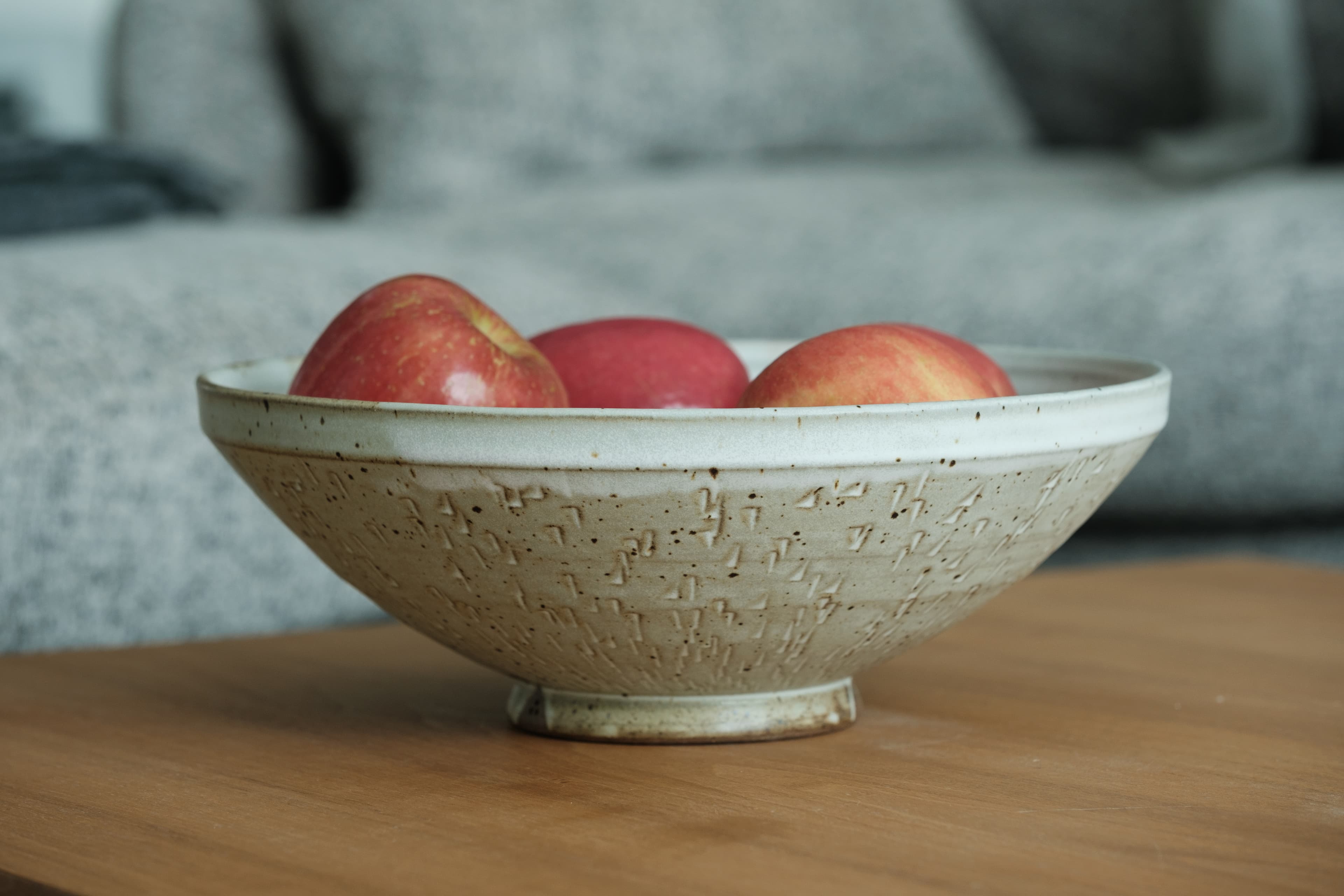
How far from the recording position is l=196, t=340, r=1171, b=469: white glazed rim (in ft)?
1.44

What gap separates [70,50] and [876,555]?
2937 mm

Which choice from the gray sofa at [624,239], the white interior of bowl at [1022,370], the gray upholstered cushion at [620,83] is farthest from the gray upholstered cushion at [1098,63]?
the white interior of bowl at [1022,370]

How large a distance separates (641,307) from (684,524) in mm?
922

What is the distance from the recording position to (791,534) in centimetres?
46

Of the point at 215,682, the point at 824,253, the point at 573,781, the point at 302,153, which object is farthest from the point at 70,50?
the point at 573,781

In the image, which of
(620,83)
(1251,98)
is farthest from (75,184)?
(1251,98)

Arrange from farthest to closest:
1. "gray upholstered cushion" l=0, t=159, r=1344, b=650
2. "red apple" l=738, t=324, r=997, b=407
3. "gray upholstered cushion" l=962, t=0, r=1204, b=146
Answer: "gray upholstered cushion" l=962, t=0, r=1204, b=146, "gray upholstered cushion" l=0, t=159, r=1344, b=650, "red apple" l=738, t=324, r=997, b=407

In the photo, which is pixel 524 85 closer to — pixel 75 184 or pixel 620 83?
pixel 620 83

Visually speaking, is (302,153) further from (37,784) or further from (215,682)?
(37,784)

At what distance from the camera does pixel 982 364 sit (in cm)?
56

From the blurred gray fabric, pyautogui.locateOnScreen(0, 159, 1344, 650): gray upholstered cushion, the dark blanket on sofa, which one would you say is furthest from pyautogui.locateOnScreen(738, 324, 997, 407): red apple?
the blurred gray fabric

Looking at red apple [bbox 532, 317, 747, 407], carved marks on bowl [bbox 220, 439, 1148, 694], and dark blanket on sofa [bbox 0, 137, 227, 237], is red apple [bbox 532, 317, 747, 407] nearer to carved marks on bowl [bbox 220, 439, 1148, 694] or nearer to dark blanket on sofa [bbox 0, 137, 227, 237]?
carved marks on bowl [bbox 220, 439, 1148, 694]

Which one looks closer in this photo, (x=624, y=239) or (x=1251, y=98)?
(x=624, y=239)

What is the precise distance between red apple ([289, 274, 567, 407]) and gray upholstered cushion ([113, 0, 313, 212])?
1337mm
